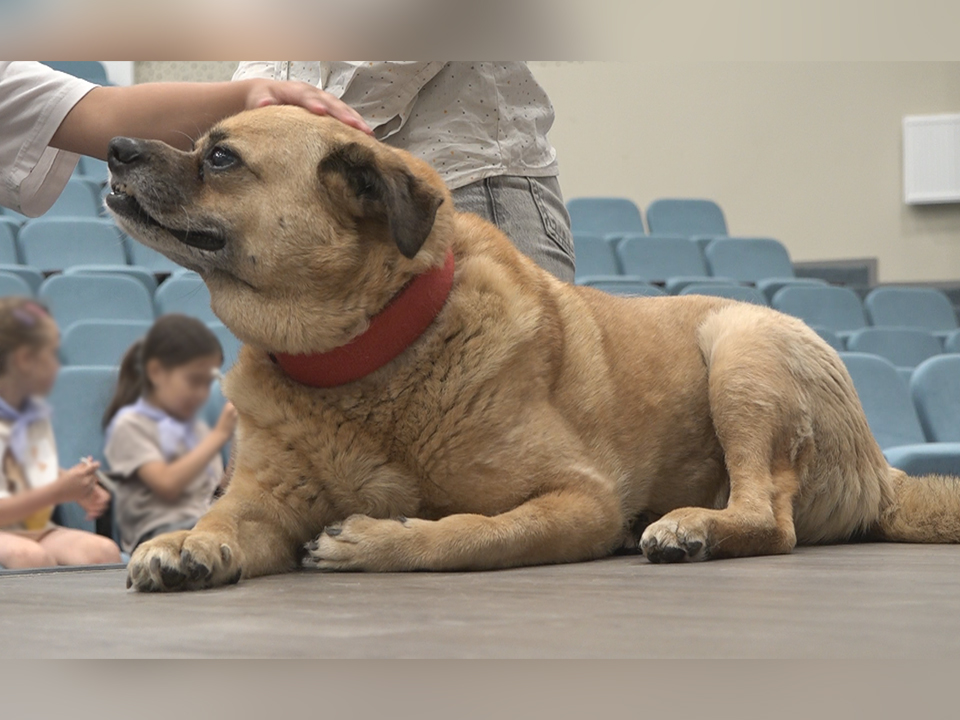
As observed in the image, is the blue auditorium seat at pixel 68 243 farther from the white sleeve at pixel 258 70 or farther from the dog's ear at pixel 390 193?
the dog's ear at pixel 390 193

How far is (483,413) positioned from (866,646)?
1.05 m

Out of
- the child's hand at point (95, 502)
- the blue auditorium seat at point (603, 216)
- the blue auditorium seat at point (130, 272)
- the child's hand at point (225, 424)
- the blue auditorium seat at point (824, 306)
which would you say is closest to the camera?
the child's hand at point (95, 502)

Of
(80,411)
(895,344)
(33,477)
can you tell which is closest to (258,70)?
(33,477)

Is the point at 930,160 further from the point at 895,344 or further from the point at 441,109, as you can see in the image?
the point at 441,109

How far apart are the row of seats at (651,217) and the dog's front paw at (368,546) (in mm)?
8215

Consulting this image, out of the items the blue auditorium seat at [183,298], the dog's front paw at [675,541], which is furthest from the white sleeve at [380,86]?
the blue auditorium seat at [183,298]

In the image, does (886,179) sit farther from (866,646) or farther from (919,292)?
(866,646)

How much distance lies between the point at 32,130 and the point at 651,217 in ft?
28.7

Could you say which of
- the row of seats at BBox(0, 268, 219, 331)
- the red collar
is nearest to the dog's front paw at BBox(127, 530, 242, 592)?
the red collar

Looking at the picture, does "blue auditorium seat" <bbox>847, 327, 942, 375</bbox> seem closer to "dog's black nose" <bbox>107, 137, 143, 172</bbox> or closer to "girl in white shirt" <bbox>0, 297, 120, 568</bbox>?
"girl in white shirt" <bbox>0, 297, 120, 568</bbox>

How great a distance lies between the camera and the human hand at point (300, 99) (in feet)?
7.38

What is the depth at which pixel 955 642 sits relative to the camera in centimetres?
118

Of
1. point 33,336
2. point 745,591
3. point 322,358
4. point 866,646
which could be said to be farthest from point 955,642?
point 33,336

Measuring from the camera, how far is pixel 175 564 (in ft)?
5.87
